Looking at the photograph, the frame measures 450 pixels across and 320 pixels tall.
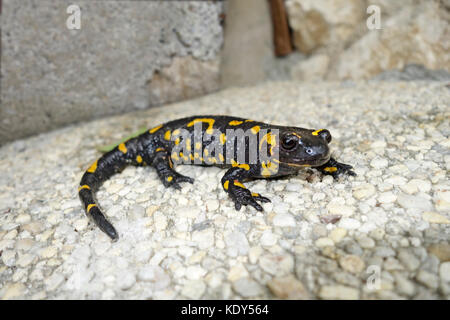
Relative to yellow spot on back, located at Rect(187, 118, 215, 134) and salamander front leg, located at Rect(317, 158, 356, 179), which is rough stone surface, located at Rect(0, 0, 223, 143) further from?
salamander front leg, located at Rect(317, 158, 356, 179)

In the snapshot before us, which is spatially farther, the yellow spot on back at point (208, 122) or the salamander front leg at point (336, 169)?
the yellow spot on back at point (208, 122)

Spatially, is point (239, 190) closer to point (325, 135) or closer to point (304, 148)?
point (304, 148)

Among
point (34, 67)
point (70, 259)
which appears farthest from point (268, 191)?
point (34, 67)

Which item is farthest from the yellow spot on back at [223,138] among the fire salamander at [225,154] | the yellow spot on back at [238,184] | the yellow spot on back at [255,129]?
the yellow spot on back at [238,184]

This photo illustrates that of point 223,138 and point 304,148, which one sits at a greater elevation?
point 223,138

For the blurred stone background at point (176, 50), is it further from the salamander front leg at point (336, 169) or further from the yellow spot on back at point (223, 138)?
the salamander front leg at point (336, 169)

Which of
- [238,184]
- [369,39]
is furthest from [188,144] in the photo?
[369,39]
